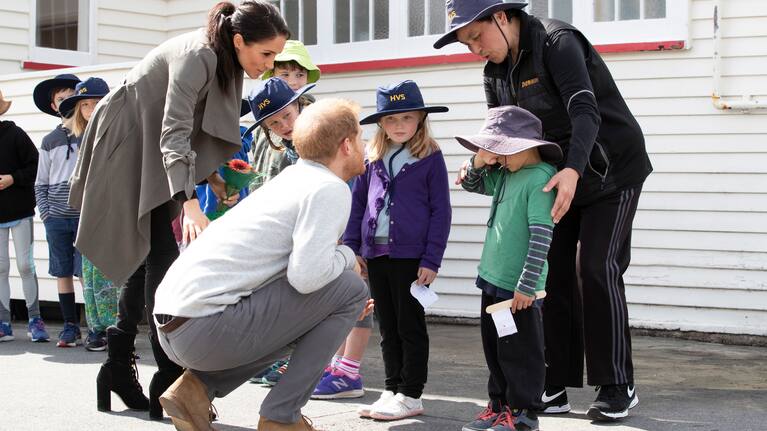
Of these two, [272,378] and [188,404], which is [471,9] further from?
[272,378]

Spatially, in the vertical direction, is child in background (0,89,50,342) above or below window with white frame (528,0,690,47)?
below

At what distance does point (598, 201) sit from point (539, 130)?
45 centimetres

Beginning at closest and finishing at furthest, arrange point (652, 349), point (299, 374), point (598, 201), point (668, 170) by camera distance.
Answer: point (299, 374) < point (598, 201) < point (652, 349) < point (668, 170)

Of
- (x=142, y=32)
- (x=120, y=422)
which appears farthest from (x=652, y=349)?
(x=142, y=32)

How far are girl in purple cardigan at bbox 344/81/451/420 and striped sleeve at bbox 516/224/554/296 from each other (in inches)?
28.8

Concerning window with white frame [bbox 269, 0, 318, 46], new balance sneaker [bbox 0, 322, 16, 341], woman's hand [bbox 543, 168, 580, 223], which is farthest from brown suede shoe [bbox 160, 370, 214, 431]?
window with white frame [bbox 269, 0, 318, 46]

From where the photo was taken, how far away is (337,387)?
4.99m

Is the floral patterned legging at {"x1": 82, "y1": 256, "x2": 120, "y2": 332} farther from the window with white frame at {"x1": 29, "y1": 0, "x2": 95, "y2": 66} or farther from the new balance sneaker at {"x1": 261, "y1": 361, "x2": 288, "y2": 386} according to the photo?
the window with white frame at {"x1": 29, "y1": 0, "x2": 95, "y2": 66}

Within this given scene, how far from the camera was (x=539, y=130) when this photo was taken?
4285 mm

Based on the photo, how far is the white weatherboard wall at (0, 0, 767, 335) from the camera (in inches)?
276

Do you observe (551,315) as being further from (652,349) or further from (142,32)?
(142,32)

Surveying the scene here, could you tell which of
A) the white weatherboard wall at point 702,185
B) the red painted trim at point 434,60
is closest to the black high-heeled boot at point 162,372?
the red painted trim at point 434,60

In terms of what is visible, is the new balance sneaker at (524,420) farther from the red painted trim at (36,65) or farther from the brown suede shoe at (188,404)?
the red painted trim at (36,65)

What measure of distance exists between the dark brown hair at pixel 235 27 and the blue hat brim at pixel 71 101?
2644mm
